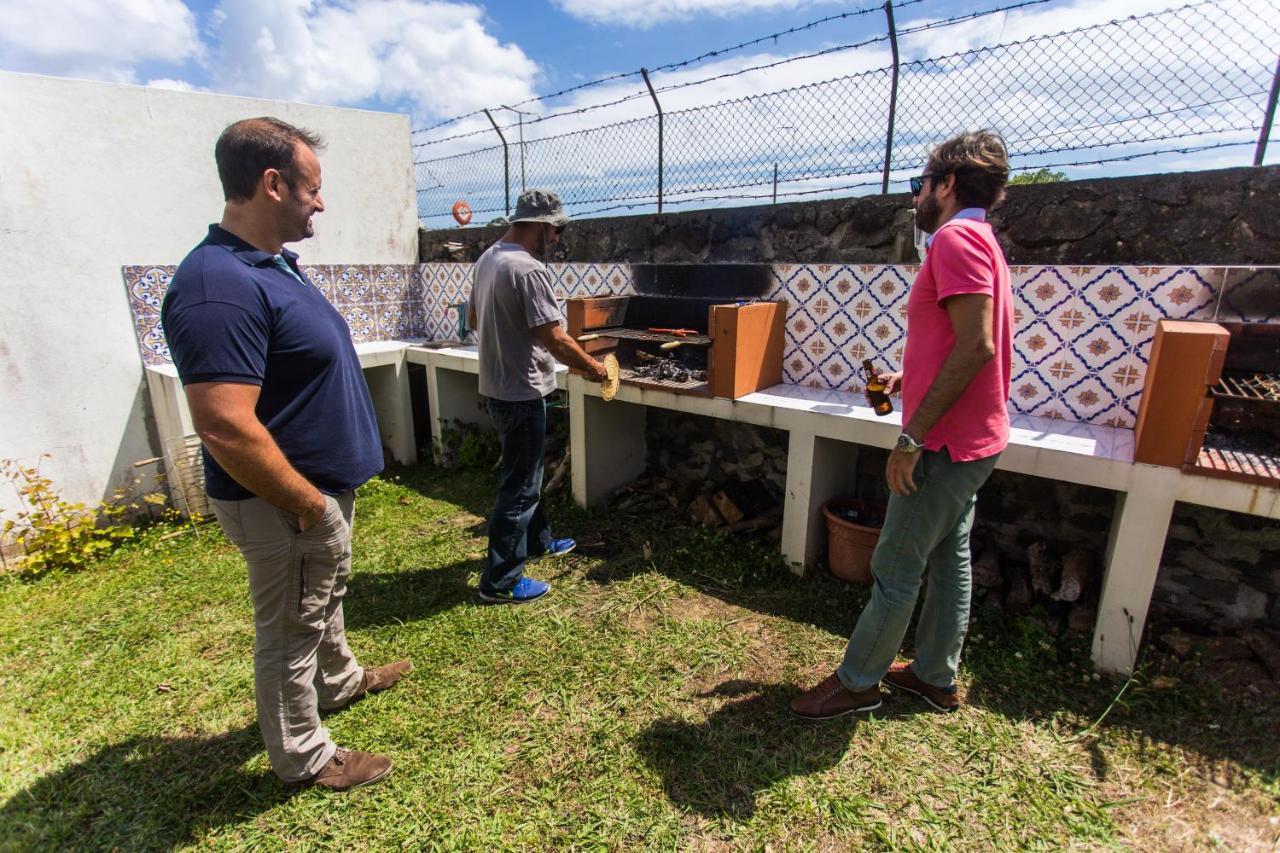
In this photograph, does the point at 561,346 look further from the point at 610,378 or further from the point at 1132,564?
the point at 1132,564

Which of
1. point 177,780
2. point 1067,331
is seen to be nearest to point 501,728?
point 177,780

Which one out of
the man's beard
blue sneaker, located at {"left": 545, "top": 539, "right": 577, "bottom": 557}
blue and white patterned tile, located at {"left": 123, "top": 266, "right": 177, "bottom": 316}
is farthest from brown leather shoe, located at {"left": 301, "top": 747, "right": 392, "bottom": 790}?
blue and white patterned tile, located at {"left": 123, "top": 266, "right": 177, "bottom": 316}

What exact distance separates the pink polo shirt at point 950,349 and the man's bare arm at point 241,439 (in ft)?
5.87

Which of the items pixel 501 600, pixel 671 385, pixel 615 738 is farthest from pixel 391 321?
pixel 615 738

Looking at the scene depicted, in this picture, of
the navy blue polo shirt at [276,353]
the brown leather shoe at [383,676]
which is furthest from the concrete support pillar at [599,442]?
the navy blue polo shirt at [276,353]

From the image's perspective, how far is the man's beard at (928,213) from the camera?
6.37 feet

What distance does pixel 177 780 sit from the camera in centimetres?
205

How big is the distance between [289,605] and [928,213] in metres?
2.25

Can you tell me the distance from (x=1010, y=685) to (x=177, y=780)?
2972 millimetres

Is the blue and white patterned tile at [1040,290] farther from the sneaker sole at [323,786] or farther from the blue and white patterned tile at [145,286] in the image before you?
the blue and white patterned tile at [145,286]

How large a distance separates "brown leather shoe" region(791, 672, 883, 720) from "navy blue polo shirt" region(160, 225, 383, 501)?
1.71 m

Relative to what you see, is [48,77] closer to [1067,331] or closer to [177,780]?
[177,780]

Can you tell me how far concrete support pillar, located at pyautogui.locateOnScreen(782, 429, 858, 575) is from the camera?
3090 millimetres

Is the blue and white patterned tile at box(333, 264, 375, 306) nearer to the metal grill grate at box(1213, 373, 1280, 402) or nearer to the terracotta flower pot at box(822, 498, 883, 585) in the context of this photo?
the terracotta flower pot at box(822, 498, 883, 585)
